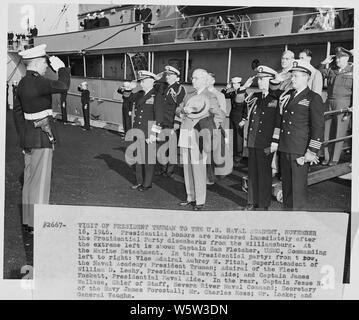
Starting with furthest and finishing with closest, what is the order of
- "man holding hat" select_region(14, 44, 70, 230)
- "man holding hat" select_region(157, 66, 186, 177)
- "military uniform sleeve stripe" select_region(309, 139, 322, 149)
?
"man holding hat" select_region(157, 66, 186, 177) → "man holding hat" select_region(14, 44, 70, 230) → "military uniform sleeve stripe" select_region(309, 139, 322, 149)

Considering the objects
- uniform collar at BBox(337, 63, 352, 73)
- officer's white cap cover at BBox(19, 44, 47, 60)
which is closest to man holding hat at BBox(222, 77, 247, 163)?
uniform collar at BBox(337, 63, 352, 73)

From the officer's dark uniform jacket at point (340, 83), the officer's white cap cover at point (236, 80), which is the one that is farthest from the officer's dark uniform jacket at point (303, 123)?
the officer's white cap cover at point (236, 80)

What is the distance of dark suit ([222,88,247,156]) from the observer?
1.70 meters

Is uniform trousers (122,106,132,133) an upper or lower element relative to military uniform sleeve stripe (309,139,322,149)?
upper

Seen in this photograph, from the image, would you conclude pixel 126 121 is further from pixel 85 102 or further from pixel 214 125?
pixel 214 125

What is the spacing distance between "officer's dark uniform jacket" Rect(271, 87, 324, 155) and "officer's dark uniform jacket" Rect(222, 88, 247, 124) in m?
0.17

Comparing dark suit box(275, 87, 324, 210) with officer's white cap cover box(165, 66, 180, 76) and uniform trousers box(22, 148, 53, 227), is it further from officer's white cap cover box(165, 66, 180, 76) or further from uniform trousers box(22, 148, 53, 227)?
uniform trousers box(22, 148, 53, 227)

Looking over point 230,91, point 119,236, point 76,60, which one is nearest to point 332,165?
point 230,91

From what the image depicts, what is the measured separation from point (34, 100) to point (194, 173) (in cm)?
64

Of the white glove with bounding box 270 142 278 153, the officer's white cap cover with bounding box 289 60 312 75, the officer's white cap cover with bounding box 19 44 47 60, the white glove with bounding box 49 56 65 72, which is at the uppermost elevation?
the officer's white cap cover with bounding box 19 44 47 60

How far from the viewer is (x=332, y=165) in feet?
5.45

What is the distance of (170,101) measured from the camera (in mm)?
1780

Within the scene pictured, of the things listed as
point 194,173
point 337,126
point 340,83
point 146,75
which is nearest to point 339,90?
point 340,83
